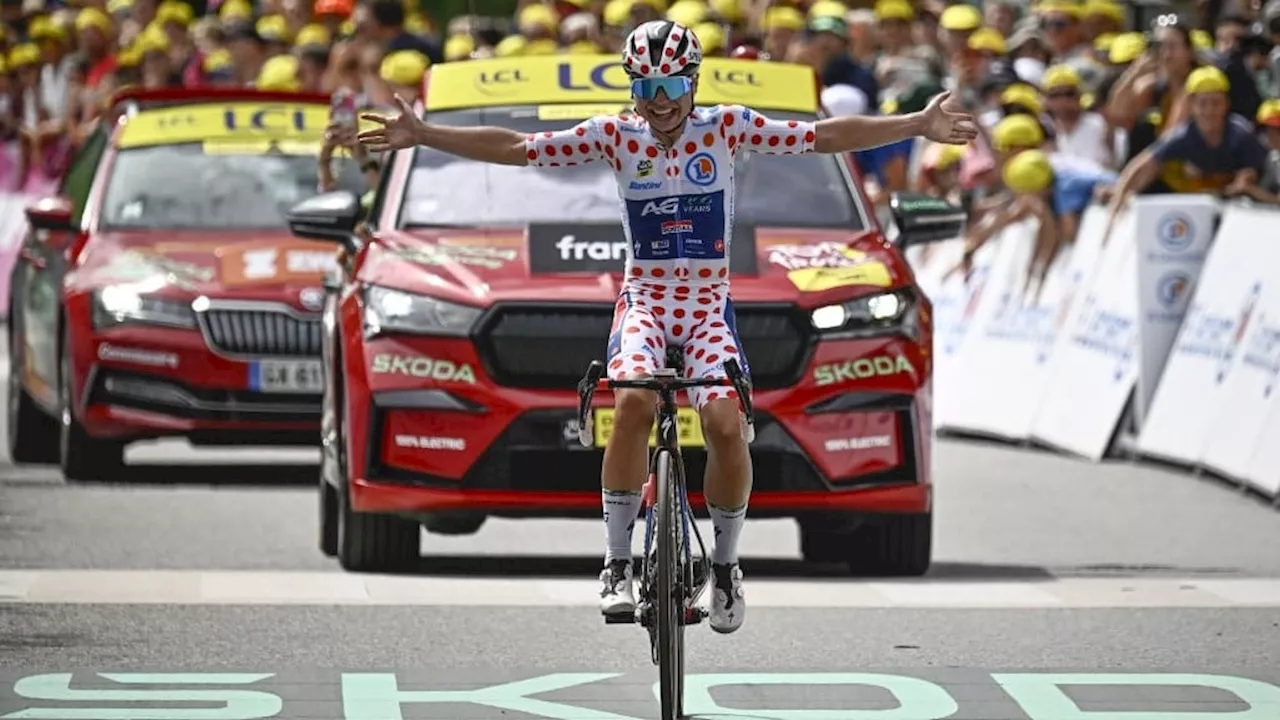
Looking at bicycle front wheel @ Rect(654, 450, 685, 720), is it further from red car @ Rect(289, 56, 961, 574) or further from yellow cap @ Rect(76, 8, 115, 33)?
yellow cap @ Rect(76, 8, 115, 33)

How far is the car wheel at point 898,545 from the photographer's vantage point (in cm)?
1223

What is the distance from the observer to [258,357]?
51.0 feet

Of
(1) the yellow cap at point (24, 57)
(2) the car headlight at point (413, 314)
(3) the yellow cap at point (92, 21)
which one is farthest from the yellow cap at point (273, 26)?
(2) the car headlight at point (413, 314)

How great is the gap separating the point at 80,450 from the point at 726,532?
24.6ft

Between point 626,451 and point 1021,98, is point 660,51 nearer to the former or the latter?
point 626,451

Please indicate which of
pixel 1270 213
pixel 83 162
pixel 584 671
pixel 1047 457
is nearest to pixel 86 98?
pixel 83 162

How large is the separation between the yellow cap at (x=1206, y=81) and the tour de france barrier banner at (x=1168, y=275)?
1.88 ft

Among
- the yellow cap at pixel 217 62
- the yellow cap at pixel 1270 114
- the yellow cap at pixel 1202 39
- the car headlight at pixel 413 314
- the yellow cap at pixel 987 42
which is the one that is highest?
the yellow cap at pixel 1202 39

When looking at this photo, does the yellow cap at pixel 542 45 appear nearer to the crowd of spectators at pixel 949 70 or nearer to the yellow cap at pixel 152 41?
the crowd of spectators at pixel 949 70

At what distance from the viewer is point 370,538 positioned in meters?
12.2

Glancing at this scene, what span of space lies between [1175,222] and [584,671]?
28.8 feet

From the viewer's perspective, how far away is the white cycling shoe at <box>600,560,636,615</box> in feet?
29.0

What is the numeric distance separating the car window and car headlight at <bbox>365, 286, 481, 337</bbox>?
204 inches

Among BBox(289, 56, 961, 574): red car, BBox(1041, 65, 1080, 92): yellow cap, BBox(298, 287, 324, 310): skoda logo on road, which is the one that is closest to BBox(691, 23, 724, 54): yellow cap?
BBox(1041, 65, 1080, 92): yellow cap
